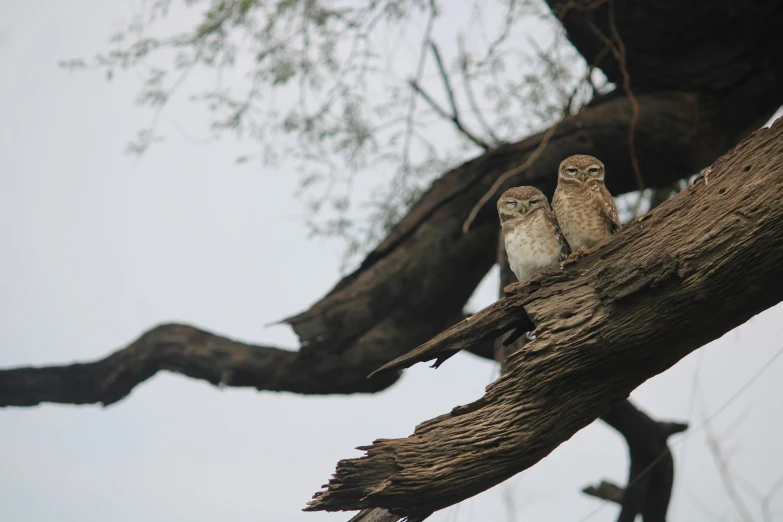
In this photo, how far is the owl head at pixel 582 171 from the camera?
386cm

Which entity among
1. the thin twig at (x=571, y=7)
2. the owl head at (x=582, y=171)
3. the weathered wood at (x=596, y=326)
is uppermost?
the thin twig at (x=571, y=7)

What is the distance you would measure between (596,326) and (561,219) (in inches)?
35.2

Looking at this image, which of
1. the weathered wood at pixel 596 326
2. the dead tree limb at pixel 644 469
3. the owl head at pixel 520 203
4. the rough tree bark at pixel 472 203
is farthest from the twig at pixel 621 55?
the weathered wood at pixel 596 326

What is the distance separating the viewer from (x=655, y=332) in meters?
2.96

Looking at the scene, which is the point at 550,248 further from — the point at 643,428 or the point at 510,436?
the point at 643,428

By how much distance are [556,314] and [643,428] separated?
4.29 meters

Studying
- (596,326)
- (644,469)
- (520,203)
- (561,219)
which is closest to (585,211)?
(561,219)

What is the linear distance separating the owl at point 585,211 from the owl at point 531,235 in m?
0.09

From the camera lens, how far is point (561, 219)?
377 cm

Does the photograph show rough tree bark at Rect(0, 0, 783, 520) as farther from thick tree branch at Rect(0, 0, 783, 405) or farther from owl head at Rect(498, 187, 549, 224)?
owl head at Rect(498, 187, 549, 224)

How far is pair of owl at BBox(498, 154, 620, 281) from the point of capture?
366 cm

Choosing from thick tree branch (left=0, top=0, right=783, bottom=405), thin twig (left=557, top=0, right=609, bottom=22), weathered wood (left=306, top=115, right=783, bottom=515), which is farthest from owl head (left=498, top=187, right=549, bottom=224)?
thin twig (left=557, top=0, right=609, bottom=22)

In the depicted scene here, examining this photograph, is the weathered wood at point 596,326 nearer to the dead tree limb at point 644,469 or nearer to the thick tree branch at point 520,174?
the thick tree branch at point 520,174

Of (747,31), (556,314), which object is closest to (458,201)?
(747,31)
